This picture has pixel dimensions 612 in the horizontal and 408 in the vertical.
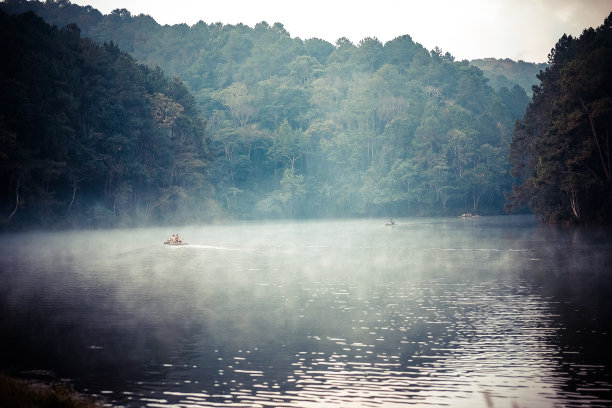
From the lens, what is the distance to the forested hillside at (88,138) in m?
74.8

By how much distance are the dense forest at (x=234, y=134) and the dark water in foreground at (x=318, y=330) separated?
125 feet

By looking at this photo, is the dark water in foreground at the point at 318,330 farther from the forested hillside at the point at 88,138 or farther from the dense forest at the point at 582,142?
the forested hillside at the point at 88,138

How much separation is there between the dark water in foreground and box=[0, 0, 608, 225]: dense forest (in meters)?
38.2

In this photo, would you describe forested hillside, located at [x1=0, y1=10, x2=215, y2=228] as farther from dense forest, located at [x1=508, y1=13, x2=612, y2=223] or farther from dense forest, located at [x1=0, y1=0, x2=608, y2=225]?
dense forest, located at [x1=508, y1=13, x2=612, y2=223]

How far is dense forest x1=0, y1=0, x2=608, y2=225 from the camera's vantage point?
79062 mm

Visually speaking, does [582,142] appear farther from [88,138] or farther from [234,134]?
[234,134]

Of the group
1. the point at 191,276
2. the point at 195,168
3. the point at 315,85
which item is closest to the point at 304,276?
the point at 191,276

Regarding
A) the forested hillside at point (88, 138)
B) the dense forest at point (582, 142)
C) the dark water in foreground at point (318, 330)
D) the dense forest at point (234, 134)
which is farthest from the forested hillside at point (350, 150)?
the dark water in foreground at point (318, 330)

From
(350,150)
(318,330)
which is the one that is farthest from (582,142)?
(350,150)

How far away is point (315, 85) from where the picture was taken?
6403 inches

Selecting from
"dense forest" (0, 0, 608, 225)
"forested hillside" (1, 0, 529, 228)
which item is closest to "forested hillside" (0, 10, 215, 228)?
"dense forest" (0, 0, 608, 225)

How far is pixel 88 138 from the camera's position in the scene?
8869 cm

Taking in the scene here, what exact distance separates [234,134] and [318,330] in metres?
116

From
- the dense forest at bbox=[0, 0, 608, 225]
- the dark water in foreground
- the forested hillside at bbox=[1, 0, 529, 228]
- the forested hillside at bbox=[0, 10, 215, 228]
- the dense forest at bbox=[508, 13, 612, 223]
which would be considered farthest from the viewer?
the forested hillside at bbox=[1, 0, 529, 228]
